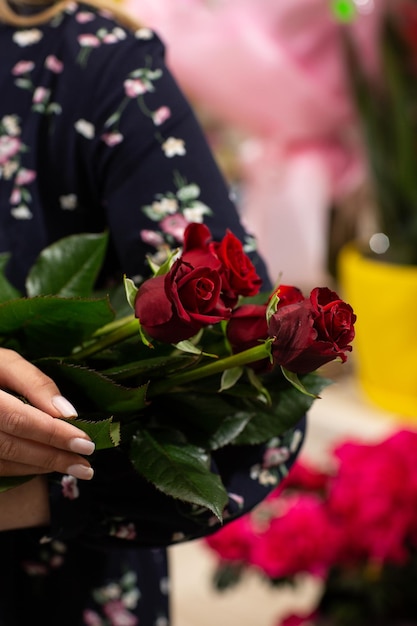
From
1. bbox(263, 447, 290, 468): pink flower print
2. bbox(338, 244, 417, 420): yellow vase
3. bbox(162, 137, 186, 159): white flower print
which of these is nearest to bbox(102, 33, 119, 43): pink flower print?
bbox(162, 137, 186, 159): white flower print

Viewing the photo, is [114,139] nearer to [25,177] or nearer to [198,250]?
[25,177]

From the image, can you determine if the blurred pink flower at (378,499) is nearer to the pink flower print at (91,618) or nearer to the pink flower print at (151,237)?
the pink flower print at (91,618)

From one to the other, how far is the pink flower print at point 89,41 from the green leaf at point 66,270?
19cm

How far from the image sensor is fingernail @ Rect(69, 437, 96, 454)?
0.49 m

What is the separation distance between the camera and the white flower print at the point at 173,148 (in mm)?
692

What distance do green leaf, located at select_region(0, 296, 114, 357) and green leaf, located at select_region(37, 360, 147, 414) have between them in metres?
0.02

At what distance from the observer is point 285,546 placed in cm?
97

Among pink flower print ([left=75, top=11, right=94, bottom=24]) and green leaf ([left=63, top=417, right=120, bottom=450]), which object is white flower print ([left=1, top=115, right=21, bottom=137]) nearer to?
pink flower print ([left=75, top=11, right=94, bottom=24])

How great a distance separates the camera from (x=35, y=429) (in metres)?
0.49

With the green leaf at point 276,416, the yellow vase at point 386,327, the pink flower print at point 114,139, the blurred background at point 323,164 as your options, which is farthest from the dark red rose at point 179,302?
the yellow vase at point 386,327

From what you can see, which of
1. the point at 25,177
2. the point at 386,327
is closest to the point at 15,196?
the point at 25,177

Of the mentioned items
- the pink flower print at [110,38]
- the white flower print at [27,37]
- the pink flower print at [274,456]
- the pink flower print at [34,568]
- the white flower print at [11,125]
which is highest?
the pink flower print at [110,38]

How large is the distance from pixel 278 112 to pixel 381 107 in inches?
7.7

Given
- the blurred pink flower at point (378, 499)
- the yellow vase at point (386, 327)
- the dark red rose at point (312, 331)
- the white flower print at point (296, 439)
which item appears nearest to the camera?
the dark red rose at point (312, 331)
